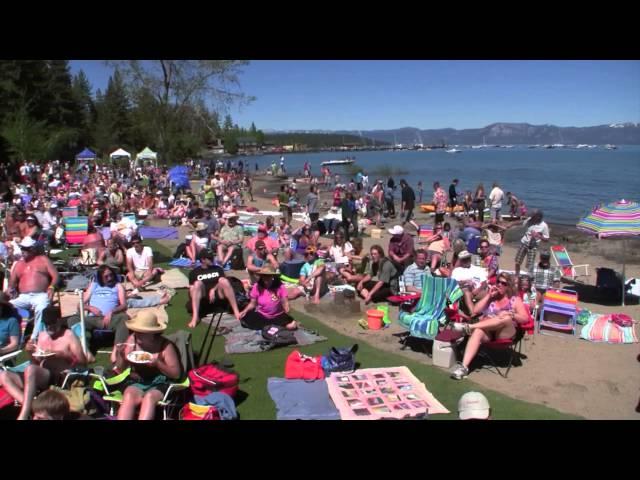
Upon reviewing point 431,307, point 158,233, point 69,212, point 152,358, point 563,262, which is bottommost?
point 563,262

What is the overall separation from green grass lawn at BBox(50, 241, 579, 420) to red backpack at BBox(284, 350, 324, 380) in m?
0.18

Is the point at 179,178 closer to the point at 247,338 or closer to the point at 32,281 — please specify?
the point at 32,281

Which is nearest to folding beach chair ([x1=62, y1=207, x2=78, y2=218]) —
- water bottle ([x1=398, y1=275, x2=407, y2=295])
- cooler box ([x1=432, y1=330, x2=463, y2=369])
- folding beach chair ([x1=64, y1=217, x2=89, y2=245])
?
folding beach chair ([x1=64, y1=217, x2=89, y2=245])

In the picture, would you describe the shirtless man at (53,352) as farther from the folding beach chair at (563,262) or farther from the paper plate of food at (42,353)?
the folding beach chair at (563,262)

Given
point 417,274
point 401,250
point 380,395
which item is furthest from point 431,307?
point 401,250

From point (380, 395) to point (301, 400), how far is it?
2.58 feet

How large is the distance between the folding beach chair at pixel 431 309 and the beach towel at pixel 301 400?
1598 mm

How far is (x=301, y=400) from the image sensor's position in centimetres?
496

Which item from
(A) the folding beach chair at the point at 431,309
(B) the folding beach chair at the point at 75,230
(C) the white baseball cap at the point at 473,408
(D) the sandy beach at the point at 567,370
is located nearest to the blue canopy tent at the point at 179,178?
(B) the folding beach chair at the point at 75,230

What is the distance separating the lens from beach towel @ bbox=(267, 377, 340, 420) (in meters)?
4.68

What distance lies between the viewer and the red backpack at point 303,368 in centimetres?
547

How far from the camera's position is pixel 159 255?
11.4 metres

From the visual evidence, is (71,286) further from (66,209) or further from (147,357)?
(66,209)
